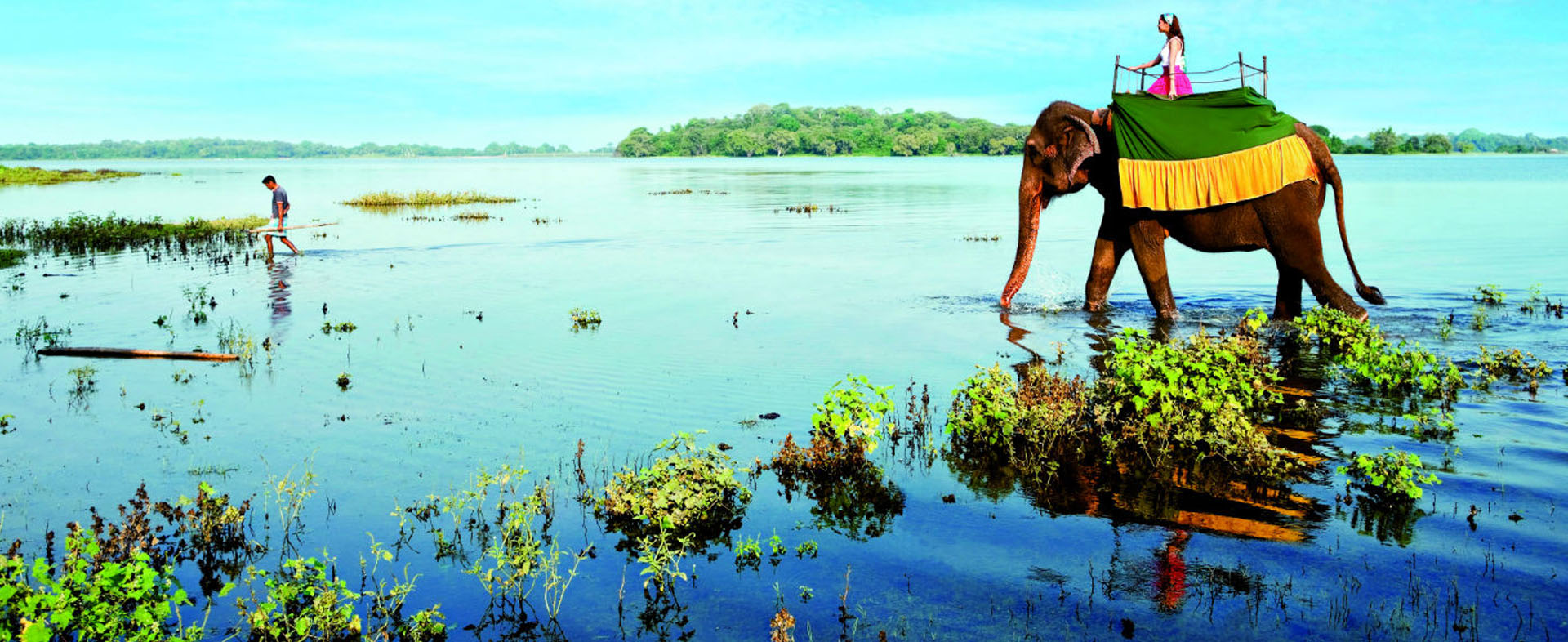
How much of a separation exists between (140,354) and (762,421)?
7968mm

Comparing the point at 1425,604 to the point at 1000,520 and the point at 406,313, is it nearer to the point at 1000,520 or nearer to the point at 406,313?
the point at 1000,520

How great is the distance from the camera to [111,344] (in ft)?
45.5

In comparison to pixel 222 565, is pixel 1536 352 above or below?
above

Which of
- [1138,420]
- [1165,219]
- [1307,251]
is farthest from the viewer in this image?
[1165,219]

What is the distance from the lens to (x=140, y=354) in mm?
12664

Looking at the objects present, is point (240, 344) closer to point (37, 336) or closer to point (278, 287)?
point (37, 336)

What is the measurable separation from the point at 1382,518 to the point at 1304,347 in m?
5.88

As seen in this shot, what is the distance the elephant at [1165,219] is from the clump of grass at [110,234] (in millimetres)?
22100

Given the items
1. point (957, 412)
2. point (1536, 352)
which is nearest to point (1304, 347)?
point (1536, 352)

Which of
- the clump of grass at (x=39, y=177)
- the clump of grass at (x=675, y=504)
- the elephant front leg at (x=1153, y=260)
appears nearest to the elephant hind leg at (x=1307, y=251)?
the elephant front leg at (x=1153, y=260)

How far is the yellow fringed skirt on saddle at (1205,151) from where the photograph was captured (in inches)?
509

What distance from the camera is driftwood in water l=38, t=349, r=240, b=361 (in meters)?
12.5

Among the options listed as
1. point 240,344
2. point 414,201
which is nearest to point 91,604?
point 240,344

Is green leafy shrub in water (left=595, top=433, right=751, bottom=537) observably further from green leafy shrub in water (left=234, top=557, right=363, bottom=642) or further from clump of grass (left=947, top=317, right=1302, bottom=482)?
clump of grass (left=947, top=317, right=1302, bottom=482)
